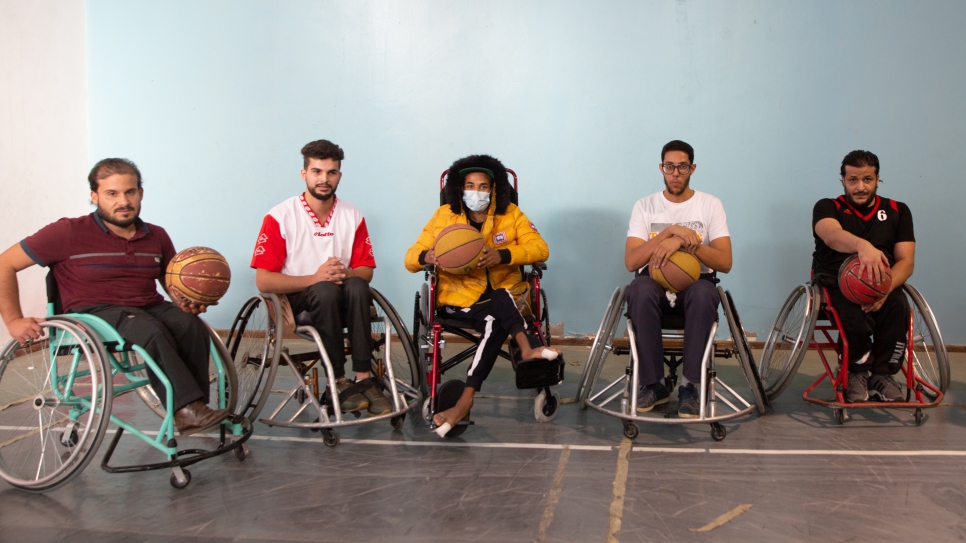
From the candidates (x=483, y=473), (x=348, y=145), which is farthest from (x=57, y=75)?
(x=483, y=473)

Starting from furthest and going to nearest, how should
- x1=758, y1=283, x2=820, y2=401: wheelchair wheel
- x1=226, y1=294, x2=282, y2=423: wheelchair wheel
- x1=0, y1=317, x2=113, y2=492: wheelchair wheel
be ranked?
1. x1=758, y1=283, x2=820, y2=401: wheelchair wheel
2. x1=226, y1=294, x2=282, y2=423: wheelchair wheel
3. x1=0, y1=317, x2=113, y2=492: wheelchair wheel

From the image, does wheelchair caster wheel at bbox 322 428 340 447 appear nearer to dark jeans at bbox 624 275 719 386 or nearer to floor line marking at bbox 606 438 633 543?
floor line marking at bbox 606 438 633 543

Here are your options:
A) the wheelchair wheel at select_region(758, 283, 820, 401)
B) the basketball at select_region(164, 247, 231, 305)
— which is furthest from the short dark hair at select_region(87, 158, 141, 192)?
the wheelchair wheel at select_region(758, 283, 820, 401)

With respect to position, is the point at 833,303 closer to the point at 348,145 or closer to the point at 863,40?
the point at 863,40

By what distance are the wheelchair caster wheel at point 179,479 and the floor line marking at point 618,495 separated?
136 centimetres

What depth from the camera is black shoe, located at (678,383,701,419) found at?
119 inches

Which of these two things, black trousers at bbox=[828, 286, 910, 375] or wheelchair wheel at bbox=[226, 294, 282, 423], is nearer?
wheelchair wheel at bbox=[226, 294, 282, 423]

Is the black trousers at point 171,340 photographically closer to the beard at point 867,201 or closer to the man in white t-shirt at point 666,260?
the man in white t-shirt at point 666,260

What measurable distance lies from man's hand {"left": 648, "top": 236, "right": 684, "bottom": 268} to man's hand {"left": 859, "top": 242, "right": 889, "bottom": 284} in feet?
2.36

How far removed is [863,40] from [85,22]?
466 cm

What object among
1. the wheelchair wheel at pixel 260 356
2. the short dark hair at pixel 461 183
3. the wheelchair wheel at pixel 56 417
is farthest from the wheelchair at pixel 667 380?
the wheelchair wheel at pixel 56 417

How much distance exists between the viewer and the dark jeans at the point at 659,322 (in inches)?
117

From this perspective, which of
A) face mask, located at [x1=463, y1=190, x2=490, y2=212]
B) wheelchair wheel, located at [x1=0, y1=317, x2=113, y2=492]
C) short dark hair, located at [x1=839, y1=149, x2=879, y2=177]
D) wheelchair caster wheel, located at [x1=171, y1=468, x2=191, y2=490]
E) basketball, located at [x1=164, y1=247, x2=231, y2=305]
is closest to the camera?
wheelchair wheel, located at [x1=0, y1=317, x2=113, y2=492]

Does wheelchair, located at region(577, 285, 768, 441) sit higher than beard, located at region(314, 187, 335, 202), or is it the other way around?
beard, located at region(314, 187, 335, 202)
